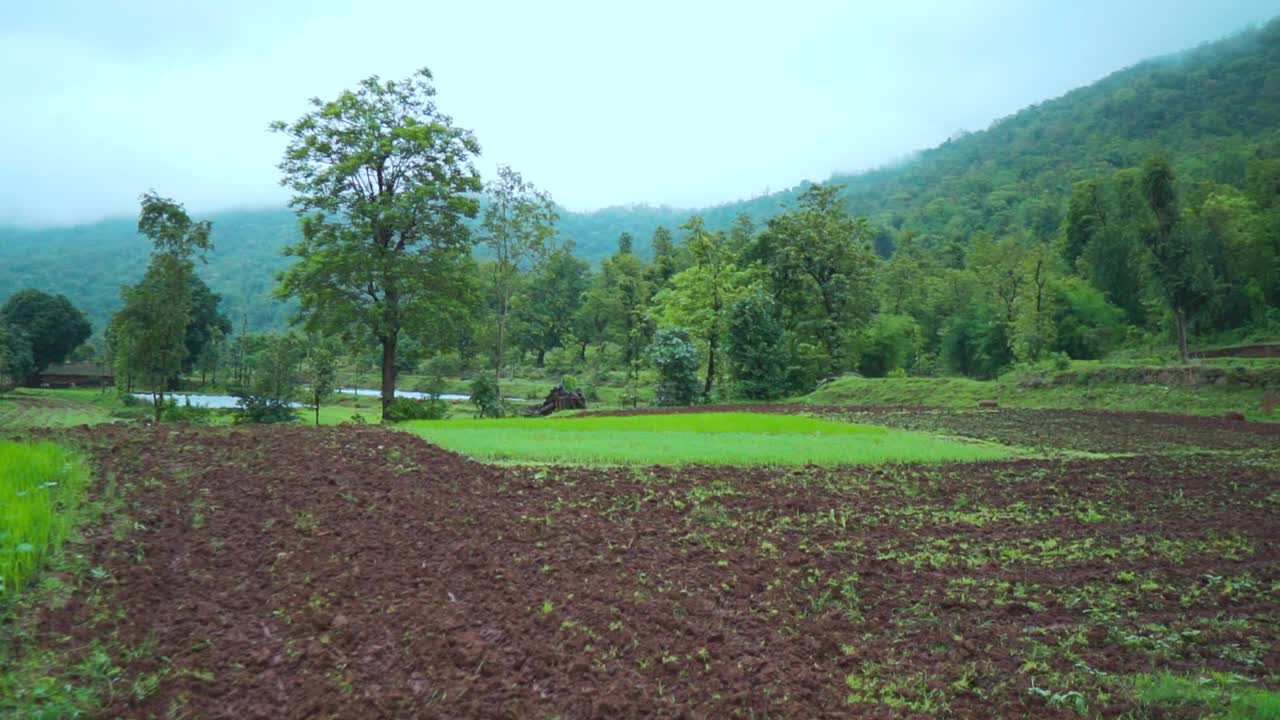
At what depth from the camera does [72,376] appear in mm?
73000

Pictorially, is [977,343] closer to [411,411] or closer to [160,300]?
[411,411]

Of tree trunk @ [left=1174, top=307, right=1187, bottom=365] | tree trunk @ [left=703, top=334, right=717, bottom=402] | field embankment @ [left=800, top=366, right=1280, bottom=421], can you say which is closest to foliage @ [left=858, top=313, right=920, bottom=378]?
field embankment @ [left=800, top=366, right=1280, bottom=421]

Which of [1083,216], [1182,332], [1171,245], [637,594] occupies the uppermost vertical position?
[1083,216]

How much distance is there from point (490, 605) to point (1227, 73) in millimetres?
190514

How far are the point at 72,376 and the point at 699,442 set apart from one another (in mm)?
81593

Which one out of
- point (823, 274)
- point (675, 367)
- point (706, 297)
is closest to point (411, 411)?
point (675, 367)

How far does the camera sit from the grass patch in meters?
5.04

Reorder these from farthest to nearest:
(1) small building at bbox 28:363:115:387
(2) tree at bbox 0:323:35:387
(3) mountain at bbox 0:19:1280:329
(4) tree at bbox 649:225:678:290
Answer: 1. (3) mountain at bbox 0:19:1280:329
2. (4) tree at bbox 649:225:678:290
3. (1) small building at bbox 28:363:115:387
4. (2) tree at bbox 0:323:35:387

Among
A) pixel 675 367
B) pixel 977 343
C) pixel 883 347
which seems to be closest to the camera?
pixel 675 367

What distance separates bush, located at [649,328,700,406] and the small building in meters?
58.9

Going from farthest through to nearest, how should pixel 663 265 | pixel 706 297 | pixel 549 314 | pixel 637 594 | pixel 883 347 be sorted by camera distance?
pixel 549 314 < pixel 663 265 < pixel 883 347 < pixel 706 297 < pixel 637 594

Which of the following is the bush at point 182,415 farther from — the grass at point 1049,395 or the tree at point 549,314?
the tree at point 549,314

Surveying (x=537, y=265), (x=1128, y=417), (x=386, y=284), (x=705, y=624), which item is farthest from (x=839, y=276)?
(x=705, y=624)

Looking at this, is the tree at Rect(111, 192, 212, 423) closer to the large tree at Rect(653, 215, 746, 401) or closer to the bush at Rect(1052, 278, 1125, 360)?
Answer: the large tree at Rect(653, 215, 746, 401)
